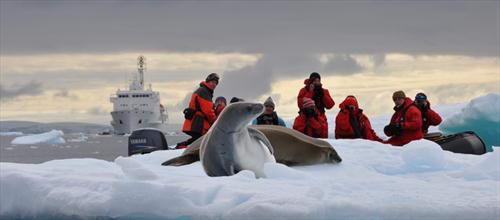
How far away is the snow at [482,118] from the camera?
63.5 feet

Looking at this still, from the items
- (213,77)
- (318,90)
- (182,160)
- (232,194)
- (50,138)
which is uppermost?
(50,138)

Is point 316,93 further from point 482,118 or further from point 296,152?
point 482,118

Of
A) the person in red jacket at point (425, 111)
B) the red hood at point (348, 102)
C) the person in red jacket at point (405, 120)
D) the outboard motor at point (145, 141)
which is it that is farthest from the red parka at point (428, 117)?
the outboard motor at point (145, 141)

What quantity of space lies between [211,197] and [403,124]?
5.53 meters

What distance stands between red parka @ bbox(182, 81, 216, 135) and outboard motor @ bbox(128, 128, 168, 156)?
5.48ft

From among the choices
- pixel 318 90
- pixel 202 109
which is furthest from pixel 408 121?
pixel 202 109

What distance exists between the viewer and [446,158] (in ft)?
28.2

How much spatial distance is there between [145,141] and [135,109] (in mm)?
57066

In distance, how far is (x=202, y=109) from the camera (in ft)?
35.5

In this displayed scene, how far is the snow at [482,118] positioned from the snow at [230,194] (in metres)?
12.5

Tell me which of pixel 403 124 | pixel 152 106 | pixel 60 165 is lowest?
pixel 60 165

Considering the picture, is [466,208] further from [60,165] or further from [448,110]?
[448,110]

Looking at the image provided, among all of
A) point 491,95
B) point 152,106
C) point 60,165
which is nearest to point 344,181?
point 60,165

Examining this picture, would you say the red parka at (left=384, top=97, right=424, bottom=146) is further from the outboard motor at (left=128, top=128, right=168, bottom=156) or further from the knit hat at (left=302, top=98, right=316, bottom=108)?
the outboard motor at (left=128, top=128, right=168, bottom=156)
